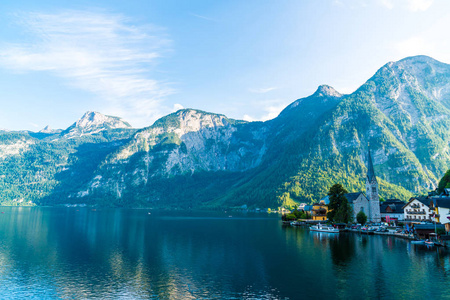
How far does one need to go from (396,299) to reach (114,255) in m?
65.8

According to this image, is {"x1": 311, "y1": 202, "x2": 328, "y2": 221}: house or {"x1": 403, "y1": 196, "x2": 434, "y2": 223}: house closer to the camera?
{"x1": 403, "y1": 196, "x2": 434, "y2": 223}: house

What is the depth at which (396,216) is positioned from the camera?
16450 cm

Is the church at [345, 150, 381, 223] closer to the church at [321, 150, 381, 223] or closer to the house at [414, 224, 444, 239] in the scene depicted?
the church at [321, 150, 381, 223]

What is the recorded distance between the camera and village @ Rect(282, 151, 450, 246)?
107688 millimetres

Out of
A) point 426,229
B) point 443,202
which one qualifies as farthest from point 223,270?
point 443,202

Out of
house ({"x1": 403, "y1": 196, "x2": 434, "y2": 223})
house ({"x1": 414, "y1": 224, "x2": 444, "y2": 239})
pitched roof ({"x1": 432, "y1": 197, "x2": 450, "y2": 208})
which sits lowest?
house ({"x1": 414, "y1": 224, "x2": 444, "y2": 239})

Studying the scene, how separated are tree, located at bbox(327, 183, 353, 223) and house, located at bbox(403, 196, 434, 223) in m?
26.9

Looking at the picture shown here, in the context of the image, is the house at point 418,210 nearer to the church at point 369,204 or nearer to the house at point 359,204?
the church at point 369,204

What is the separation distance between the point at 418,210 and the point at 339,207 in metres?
34.9

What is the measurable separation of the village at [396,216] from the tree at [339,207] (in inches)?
97.5

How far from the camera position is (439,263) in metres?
68.6

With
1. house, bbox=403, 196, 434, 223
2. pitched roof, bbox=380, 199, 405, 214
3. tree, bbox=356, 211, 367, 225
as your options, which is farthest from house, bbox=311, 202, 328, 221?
house, bbox=403, 196, 434, 223

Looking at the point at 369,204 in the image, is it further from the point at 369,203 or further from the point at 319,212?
the point at 319,212

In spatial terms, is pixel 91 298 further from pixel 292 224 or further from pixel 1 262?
pixel 292 224
